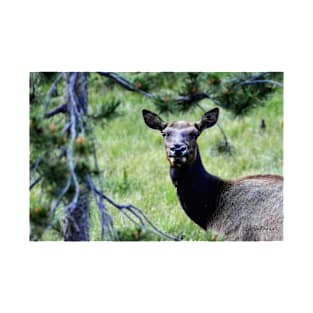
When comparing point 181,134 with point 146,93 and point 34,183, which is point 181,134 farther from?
point 34,183

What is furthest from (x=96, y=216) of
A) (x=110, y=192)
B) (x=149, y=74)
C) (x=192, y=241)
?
(x=149, y=74)

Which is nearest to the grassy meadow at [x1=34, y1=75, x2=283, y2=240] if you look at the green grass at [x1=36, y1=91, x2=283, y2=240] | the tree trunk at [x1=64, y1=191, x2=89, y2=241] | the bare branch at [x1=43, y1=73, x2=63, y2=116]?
the green grass at [x1=36, y1=91, x2=283, y2=240]

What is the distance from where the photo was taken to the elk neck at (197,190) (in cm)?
490

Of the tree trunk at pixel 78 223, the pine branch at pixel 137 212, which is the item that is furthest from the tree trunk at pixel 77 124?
the pine branch at pixel 137 212

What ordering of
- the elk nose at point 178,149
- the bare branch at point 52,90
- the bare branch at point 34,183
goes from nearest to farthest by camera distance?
the bare branch at point 34,183 < the bare branch at point 52,90 < the elk nose at point 178,149

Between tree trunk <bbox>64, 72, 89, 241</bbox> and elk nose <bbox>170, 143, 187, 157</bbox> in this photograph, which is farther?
elk nose <bbox>170, 143, 187, 157</bbox>

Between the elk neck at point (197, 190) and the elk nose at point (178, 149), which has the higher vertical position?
the elk nose at point (178, 149)

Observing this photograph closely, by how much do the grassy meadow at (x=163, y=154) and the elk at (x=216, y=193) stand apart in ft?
0.14

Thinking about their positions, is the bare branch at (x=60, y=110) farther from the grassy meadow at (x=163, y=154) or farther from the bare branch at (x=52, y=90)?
the grassy meadow at (x=163, y=154)

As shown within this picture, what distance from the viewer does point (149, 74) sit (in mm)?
4875

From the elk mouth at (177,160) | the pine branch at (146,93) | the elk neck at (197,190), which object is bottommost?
the elk neck at (197,190)

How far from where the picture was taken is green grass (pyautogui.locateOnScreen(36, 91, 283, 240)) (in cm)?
487

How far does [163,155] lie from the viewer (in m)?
4.92

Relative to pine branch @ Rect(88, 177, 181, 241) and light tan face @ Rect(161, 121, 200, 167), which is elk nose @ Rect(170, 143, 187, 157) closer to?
light tan face @ Rect(161, 121, 200, 167)
